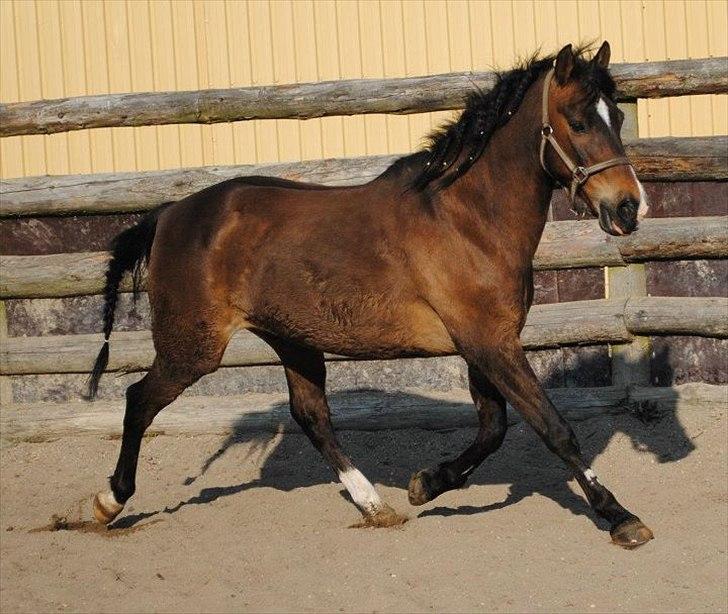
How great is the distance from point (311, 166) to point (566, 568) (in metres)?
3.54

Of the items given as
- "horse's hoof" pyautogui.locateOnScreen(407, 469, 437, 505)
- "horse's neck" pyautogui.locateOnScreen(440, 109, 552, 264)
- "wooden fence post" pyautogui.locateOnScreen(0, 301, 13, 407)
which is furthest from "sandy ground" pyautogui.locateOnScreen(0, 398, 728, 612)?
"horse's neck" pyautogui.locateOnScreen(440, 109, 552, 264)

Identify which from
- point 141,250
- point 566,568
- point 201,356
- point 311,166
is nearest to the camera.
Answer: point 566,568

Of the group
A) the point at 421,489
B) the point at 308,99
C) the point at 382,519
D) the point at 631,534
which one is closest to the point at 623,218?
the point at 631,534

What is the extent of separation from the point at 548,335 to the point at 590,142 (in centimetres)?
269

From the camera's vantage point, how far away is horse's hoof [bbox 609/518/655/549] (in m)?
5.20

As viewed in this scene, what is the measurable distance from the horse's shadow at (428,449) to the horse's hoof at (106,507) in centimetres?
14

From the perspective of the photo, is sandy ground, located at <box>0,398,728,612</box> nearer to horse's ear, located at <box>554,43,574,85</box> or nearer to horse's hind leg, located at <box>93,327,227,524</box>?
horse's hind leg, located at <box>93,327,227,524</box>

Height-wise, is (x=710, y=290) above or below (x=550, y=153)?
below

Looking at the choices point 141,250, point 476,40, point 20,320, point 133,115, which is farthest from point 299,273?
point 476,40

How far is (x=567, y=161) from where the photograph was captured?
5.24 metres

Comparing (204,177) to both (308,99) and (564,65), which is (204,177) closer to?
(308,99)

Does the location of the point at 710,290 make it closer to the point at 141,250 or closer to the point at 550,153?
the point at 550,153

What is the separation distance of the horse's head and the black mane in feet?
0.66

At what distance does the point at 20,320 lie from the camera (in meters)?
8.34
